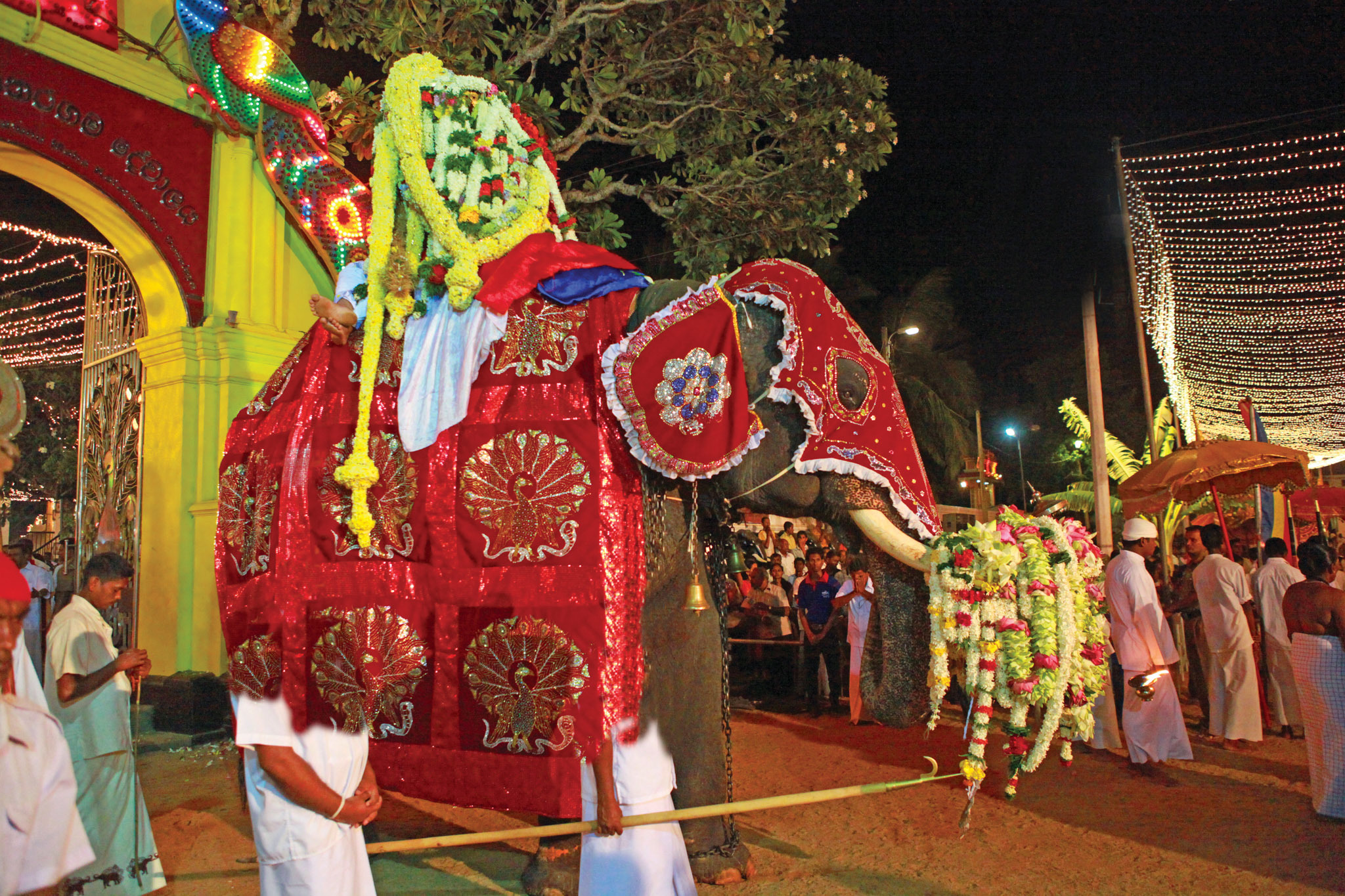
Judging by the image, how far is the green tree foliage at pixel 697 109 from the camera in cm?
719

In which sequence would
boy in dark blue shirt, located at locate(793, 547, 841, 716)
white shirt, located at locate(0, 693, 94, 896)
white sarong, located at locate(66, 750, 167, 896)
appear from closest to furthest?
white shirt, located at locate(0, 693, 94, 896) → white sarong, located at locate(66, 750, 167, 896) → boy in dark blue shirt, located at locate(793, 547, 841, 716)

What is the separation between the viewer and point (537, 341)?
11.5ft

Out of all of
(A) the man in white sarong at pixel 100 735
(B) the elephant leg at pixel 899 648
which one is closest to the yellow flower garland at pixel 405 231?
(B) the elephant leg at pixel 899 648

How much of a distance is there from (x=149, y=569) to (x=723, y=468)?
22.8 ft

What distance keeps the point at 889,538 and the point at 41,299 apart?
18334 mm

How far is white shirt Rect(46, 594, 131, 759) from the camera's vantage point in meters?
4.44

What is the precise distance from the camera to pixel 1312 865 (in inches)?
195

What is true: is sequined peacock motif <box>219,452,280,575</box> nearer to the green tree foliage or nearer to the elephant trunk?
the elephant trunk

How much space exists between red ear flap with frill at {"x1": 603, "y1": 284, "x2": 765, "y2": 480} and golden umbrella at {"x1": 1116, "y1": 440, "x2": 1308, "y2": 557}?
781 centimetres

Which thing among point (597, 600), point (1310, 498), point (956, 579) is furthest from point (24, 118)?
point (1310, 498)

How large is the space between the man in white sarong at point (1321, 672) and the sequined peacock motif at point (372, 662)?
551 cm

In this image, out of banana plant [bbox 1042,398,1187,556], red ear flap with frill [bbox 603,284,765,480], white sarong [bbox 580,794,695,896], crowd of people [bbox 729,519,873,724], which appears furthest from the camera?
banana plant [bbox 1042,398,1187,556]

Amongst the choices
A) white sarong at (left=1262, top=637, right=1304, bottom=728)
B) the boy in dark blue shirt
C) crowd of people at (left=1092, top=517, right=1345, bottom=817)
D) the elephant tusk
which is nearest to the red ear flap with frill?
the elephant tusk

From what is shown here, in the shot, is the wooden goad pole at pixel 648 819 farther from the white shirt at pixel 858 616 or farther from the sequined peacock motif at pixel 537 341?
the white shirt at pixel 858 616
